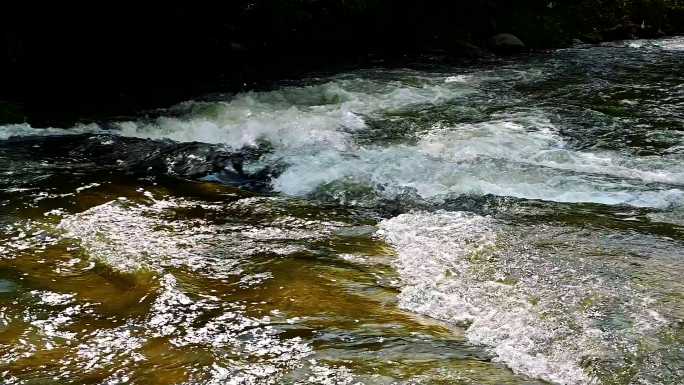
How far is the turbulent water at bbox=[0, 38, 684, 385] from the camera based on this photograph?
3.84 metres

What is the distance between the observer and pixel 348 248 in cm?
557

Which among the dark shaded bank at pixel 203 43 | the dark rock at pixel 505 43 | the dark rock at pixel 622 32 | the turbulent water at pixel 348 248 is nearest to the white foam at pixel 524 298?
the turbulent water at pixel 348 248

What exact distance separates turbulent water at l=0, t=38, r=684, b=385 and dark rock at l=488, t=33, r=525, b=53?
6.91 meters

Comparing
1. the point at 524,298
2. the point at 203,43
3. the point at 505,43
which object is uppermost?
the point at 203,43

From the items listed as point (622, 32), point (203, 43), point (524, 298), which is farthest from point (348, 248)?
point (622, 32)

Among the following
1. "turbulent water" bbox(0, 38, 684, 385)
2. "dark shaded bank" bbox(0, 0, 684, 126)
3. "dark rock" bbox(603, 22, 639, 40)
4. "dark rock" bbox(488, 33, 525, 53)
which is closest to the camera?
"turbulent water" bbox(0, 38, 684, 385)

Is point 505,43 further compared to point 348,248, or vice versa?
point 505,43

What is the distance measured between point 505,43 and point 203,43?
8139mm

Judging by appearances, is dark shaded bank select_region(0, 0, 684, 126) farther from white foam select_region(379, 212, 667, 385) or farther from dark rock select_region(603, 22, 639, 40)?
white foam select_region(379, 212, 667, 385)

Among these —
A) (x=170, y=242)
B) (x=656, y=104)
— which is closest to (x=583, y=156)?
(x=656, y=104)

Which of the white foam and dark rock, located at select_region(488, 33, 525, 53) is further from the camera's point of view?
dark rock, located at select_region(488, 33, 525, 53)

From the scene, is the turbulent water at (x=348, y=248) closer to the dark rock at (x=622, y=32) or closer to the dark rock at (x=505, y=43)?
the dark rock at (x=505, y=43)

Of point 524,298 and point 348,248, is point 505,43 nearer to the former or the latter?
point 348,248

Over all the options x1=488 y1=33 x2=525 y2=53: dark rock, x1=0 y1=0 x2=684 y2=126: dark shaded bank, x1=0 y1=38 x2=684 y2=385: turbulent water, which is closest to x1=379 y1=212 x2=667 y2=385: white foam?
x1=0 y1=38 x2=684 y2=385: turbulent water
